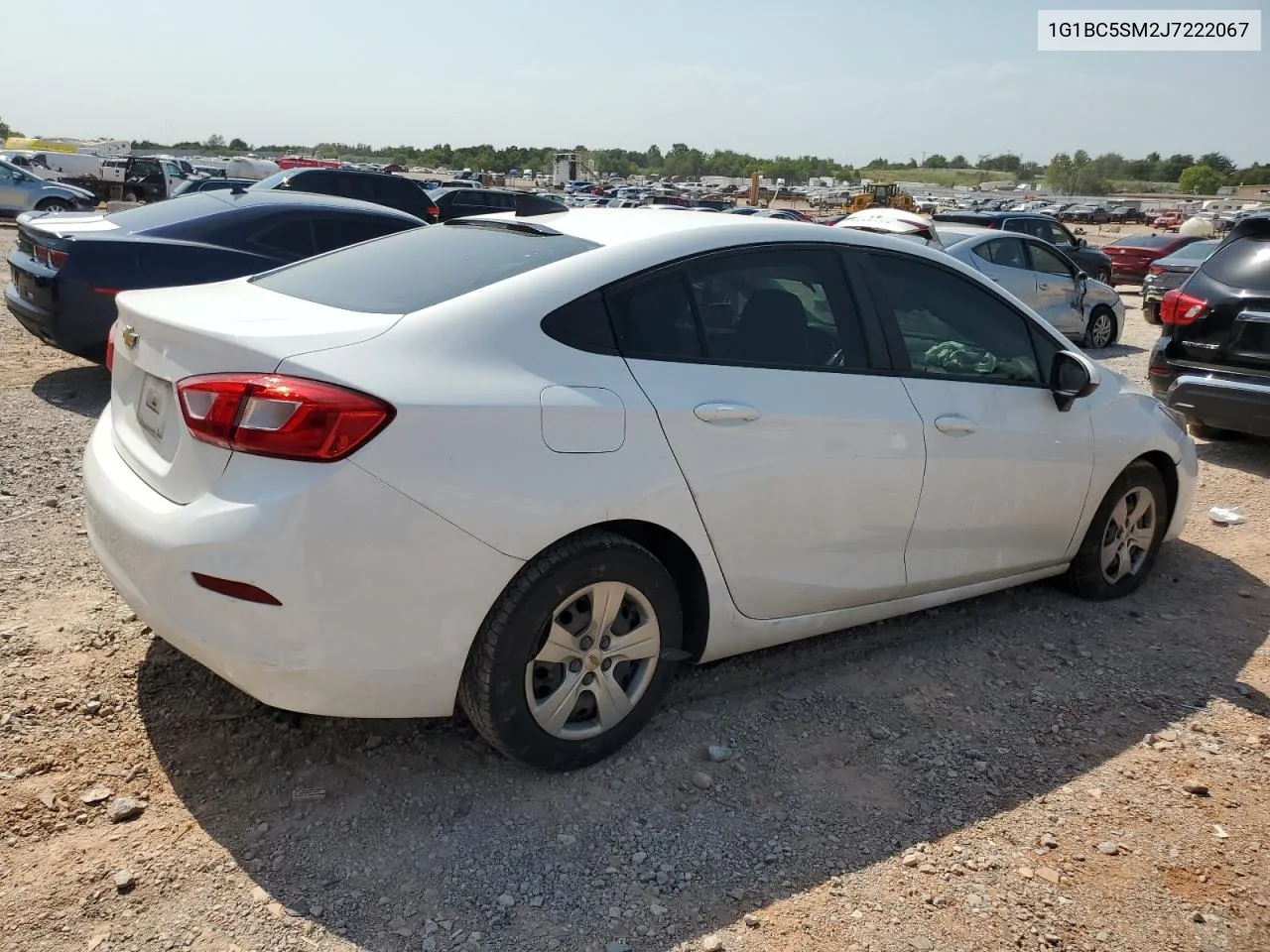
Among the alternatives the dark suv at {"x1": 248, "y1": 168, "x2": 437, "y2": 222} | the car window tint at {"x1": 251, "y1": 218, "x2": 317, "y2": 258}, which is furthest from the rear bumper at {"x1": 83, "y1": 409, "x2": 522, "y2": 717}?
the dark suv at {"x1": 248, "y1": 168, "x2": 437, "y2": 222}

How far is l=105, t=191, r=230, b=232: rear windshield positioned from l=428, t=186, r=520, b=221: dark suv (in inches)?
444

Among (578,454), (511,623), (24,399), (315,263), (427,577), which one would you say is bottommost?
(24,399)

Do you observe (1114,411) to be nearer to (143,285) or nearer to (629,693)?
(629,693)

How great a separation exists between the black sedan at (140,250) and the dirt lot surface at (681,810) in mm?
3310

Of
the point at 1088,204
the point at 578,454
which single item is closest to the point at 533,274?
the point at 578,454

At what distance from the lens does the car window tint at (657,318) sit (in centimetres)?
304

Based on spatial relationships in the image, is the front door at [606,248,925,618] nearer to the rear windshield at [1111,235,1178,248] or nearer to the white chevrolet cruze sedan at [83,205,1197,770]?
the white chevrolet cruze sedan at [83,205,1197,770]

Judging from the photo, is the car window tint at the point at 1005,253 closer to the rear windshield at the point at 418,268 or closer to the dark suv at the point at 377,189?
the dark suv at the point at 377,189

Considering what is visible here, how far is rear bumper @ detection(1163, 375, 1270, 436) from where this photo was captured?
6.60 m

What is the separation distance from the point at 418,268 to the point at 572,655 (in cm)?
134

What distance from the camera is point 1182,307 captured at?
23.5 ft

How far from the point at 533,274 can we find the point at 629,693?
1307 millimetres

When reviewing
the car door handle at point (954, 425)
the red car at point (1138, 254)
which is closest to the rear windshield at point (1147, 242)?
the red car at point (1138, 254)

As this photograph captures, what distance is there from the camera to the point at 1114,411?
4.48 metres
